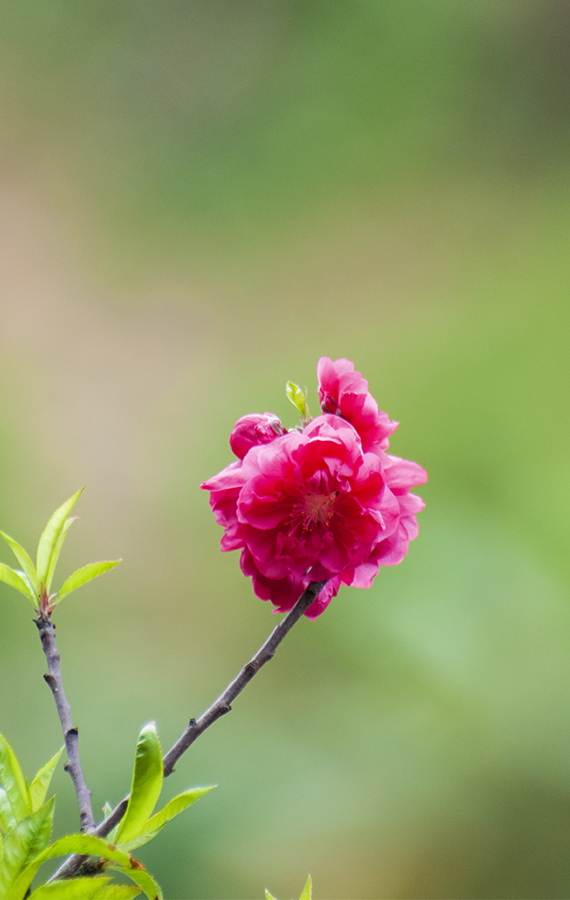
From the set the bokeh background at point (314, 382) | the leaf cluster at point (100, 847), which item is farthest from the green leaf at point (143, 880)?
the bokeh background at point (314, 382)

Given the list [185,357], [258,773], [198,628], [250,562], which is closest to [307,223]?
[185,357]

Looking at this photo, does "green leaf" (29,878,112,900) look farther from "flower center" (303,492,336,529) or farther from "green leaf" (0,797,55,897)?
A: "flower center" (303,492,336,529)

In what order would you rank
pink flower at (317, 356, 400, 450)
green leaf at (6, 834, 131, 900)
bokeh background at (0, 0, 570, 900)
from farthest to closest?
bokeh background at (0, 0, 570, 900) < pink flower at (317, 356, 400, 450) < green leaf at (6, 834, 131, 900)

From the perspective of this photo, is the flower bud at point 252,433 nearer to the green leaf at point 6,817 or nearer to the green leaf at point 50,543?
the green leaf at point 50,543

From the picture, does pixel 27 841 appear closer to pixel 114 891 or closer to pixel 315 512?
pixel 114 891

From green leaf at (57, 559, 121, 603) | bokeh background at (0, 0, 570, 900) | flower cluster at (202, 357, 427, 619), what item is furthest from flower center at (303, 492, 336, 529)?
bokeh background at (0, 0, 570, 900)

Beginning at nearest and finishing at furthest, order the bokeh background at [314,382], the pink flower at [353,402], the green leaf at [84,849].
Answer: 1. the green leaf at [84,849]
2. the pink flower at [353,402]
3. the bokeh background at [314,382]

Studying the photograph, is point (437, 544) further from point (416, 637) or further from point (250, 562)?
point (250, 562)
